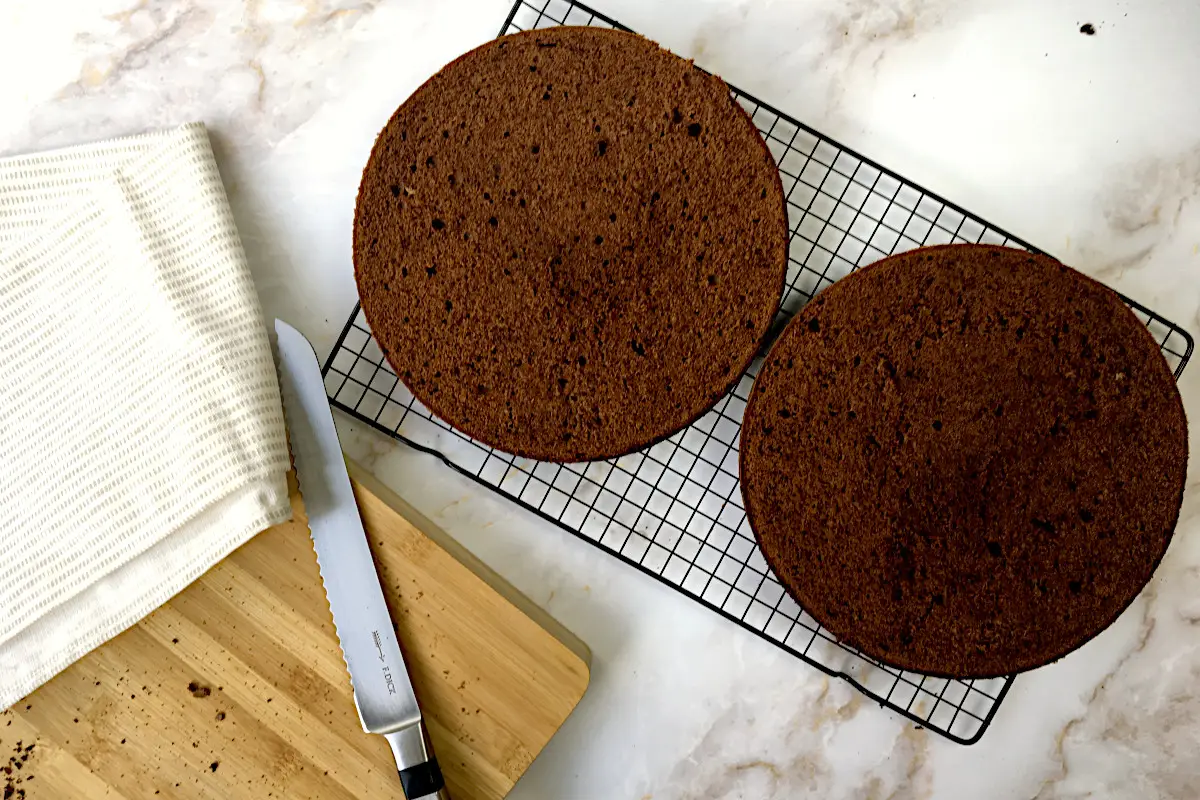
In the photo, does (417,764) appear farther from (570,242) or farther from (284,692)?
(570,242)

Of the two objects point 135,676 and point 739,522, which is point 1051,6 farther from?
point 135,676

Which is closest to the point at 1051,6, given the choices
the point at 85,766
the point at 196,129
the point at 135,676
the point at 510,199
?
the point at 510,199

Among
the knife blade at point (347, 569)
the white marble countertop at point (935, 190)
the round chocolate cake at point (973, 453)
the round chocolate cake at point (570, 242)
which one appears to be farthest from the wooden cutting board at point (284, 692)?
the round chocolate cake at point (973, 453)

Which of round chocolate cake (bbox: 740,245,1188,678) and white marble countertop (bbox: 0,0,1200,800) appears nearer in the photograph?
round chocolate cake (bbox: 740,245,1188,678)

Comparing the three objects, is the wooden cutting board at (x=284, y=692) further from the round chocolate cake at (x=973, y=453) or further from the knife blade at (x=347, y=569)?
the round chocolate cake at (x=973, y=453)

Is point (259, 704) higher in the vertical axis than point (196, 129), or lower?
lower

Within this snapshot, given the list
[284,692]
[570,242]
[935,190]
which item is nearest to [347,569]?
[284,692]

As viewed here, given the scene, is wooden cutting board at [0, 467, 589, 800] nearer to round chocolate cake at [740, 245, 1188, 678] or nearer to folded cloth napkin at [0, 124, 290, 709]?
folded cloth napkin at [0, 124, 290, 709]

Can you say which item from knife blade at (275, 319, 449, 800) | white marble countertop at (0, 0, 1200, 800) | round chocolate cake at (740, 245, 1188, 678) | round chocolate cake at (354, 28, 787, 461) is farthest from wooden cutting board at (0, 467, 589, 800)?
round chocolate cake at (740, 245, 1188, 678)
